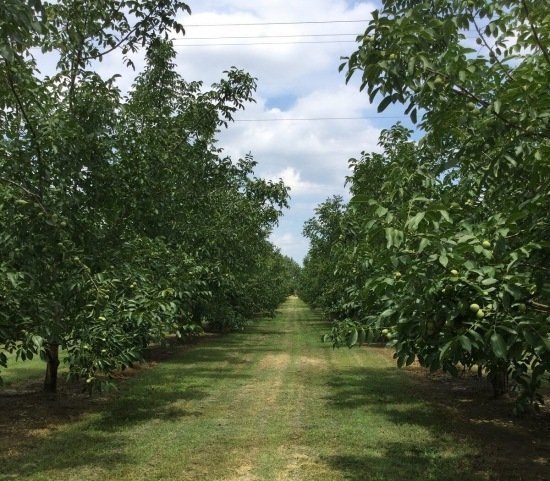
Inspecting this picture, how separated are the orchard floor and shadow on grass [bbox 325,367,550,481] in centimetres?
2

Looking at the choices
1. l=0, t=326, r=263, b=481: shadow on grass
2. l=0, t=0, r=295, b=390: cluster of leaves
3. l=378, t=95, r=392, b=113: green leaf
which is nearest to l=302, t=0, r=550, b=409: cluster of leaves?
l=378, t=95, r=392, b=113: green leaf

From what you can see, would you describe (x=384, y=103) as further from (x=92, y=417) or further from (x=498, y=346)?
(x=92, y=417)

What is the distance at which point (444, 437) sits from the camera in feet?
24.2

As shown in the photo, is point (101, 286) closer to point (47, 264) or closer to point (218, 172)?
point (47, 264)

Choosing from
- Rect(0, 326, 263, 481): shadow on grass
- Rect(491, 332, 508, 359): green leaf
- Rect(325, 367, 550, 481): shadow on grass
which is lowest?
Rect(0, 326, 263, 481): shadow on grass

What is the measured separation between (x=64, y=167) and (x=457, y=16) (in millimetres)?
4947

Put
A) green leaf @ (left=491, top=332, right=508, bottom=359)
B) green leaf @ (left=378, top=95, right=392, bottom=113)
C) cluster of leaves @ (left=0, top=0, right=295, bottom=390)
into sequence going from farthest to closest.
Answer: cluster of leaves @ (left=0, top=0, right=295, bottom=390)
green leaf @ (left=378, top=95, right=392, bottom=113)
green leaf @ (left=491, top=332, right=508, bottom=359)

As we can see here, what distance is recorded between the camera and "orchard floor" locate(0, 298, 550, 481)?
19.5 ft

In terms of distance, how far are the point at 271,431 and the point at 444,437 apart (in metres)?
2.33

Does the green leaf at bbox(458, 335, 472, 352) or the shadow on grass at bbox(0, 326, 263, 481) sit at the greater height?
the green leaf at bbox(458, 335, 472, 352)

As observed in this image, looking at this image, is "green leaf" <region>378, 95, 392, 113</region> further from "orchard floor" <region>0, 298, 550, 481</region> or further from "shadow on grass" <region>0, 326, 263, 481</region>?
"shadow on grass" <region>0, 326, 263, 481</region>

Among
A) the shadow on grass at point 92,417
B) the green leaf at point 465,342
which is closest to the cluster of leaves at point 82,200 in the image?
the shadow on grass at point 92,417

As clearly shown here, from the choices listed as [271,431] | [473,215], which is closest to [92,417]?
[271,431]

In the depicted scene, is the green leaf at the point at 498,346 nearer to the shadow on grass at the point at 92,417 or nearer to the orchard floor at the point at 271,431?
the orchard floor at the point at 271,431
